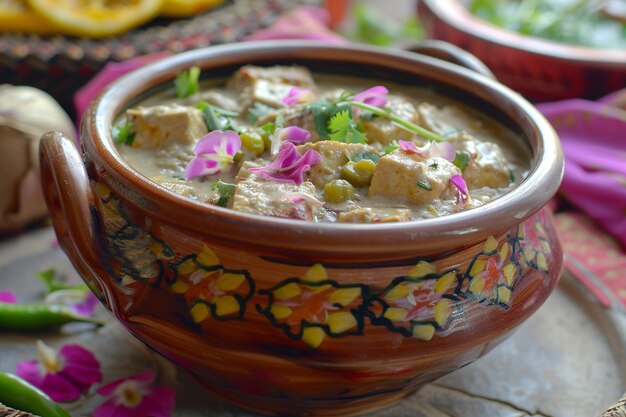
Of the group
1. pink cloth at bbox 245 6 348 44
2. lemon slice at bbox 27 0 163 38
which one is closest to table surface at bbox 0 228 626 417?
lemon slice at bbox 27 0 163 38

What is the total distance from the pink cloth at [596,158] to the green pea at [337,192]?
115cm

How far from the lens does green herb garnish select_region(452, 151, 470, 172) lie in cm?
162

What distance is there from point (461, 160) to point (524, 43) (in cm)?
161

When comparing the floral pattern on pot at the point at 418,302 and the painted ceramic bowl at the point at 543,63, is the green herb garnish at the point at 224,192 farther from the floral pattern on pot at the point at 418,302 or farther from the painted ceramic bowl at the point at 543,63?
the painted ceramic bowl at the point at 543,63

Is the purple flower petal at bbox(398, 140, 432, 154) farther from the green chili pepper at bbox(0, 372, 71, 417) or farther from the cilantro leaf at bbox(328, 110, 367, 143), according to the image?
the green chili pepper at bbox(0, 372, 71, 417)

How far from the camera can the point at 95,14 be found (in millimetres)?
2918

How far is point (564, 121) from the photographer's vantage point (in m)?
2.74

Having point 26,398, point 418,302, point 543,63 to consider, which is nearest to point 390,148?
point 418,302

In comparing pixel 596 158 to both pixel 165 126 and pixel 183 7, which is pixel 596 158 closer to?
pixel 165 126

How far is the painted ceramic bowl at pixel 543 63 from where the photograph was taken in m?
2.96

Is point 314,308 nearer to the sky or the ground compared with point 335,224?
nearer to the ground

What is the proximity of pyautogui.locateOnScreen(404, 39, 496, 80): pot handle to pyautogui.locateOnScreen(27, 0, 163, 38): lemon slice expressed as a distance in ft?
3.94

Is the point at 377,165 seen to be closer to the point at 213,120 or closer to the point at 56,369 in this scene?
the point at 213,120

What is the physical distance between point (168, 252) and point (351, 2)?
3.86 meters
